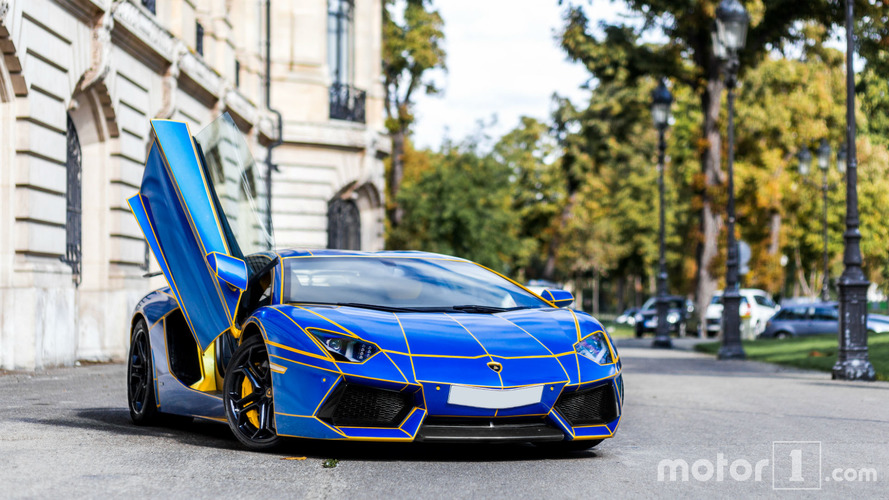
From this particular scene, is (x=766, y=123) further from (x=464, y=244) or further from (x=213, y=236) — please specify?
(x=213, y=236)

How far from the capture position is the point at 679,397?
11.4 metres

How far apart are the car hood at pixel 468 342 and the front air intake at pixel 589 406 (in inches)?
5.4

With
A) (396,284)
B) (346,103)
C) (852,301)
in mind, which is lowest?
(852,301)

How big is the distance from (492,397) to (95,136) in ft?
41.5

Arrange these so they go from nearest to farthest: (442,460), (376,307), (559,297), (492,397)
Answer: (492,397) < (442,460) < (376,307) < (559,297)

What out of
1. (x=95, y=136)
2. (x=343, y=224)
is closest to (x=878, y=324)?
(x=343, y=224)

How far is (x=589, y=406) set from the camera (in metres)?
6.29

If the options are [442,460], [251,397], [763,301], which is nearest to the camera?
[442,460]

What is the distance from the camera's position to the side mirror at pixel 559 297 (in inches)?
280

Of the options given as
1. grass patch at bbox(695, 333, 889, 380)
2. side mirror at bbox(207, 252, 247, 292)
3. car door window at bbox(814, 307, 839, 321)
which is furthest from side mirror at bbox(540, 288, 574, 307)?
car door window at bbox(814, 307, 839, 321)

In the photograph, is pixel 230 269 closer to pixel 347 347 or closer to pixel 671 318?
pixel 347 347

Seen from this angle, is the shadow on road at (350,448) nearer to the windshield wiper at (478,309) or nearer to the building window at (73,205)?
the windshield wiper at (478,309)

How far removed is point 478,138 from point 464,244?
425cm

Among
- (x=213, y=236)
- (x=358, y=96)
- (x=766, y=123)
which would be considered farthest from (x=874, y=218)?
(x=213, y=236)
